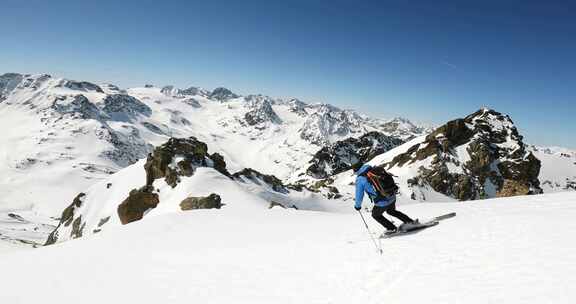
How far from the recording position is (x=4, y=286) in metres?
13.3

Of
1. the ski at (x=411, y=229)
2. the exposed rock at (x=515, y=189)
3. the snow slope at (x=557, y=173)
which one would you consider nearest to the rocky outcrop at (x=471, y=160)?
the snow slope at (x=557, y=173)

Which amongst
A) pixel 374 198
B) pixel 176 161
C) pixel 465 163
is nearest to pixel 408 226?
pixel 374 198

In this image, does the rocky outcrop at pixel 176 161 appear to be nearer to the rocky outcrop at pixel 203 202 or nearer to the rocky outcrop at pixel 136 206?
the rocky outcrop at pixel 136 206

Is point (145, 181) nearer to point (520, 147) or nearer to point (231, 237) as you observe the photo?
point (231, 237)

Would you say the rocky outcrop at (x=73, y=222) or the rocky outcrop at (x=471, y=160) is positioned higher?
the rocky outcrop at (x=471, y=160)

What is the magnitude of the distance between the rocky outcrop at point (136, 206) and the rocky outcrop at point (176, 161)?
141 inches

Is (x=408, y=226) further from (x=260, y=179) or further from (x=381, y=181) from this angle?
(x=260, y=179)

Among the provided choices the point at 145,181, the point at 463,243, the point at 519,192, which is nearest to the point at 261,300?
the point at 463,243

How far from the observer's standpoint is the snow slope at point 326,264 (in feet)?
26.8

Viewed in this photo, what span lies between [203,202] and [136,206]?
19210 millimetres

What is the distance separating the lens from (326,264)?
11.4m

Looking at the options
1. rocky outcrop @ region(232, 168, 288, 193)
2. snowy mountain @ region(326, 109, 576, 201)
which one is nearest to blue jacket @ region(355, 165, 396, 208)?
rocky outcrop @ region(232, 168, 288, 193)

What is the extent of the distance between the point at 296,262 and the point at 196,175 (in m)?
48.7

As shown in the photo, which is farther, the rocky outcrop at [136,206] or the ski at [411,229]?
the rocky outcrop at [136,206]
